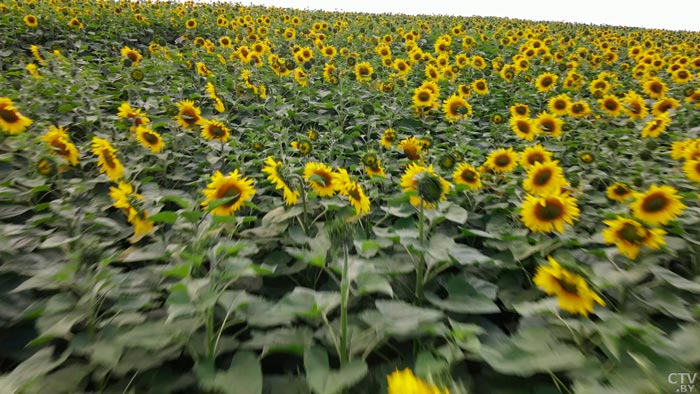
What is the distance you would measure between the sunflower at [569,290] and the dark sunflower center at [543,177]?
0.94m

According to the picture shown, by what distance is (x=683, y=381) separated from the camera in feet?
2.77

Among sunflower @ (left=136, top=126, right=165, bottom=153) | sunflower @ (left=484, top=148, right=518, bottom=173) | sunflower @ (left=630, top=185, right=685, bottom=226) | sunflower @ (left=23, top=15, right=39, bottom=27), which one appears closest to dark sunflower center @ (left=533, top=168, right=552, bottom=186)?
sunflower @ (left=484, top=148, right=518, bottom=173)

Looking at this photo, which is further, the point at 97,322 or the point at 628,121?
the point at 628,121

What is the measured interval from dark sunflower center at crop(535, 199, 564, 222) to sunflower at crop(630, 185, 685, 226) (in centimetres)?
42

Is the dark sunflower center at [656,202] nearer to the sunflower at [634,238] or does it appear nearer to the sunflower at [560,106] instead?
the sunflower at [634,238]

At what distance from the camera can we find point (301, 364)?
3.93 feet

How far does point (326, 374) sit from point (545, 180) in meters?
1.64

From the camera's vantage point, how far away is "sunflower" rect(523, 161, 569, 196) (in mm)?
1976

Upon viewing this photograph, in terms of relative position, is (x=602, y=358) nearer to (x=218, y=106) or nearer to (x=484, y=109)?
(x=218, y=106)

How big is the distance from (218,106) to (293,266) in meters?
2.01

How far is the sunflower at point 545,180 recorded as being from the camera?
1976mm

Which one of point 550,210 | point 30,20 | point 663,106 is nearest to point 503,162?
point 550,210

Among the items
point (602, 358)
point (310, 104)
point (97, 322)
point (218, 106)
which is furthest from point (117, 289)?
point (310, 104)

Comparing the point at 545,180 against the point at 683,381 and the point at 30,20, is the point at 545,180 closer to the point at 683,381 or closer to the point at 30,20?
the point at 683,381
